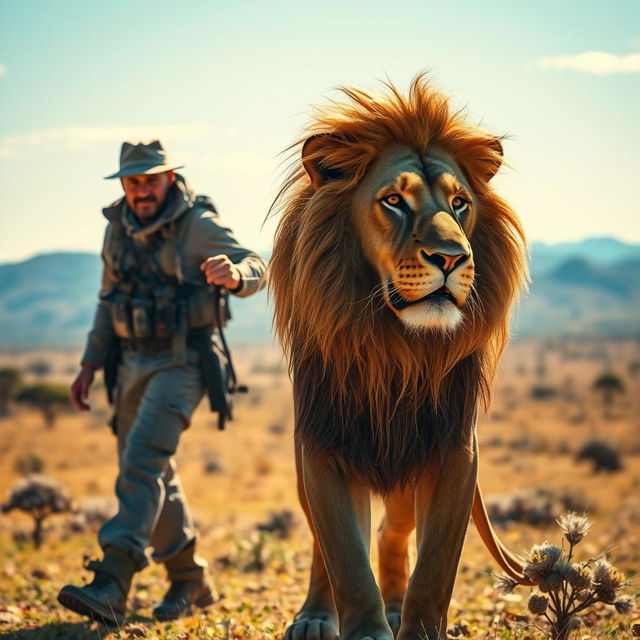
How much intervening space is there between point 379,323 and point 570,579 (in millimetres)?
1351

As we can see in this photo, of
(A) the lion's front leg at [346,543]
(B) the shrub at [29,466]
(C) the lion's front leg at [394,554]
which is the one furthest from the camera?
(B) the shrub at [29,466]

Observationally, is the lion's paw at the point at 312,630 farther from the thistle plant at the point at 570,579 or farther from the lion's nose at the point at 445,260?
the lion's nose at the point at 445,260

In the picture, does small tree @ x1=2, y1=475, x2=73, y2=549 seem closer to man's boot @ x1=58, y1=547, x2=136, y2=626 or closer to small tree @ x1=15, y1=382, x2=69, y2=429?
man's boot @ x1=58, y1=547, x2=136, y2=626

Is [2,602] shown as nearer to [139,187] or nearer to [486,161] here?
[139,187]

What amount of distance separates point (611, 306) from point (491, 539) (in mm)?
196970

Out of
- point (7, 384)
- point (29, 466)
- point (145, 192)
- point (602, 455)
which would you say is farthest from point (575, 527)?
point (7, 384)

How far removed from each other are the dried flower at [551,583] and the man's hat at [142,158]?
327cm

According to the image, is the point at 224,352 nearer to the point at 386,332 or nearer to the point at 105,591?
the point at 105,591

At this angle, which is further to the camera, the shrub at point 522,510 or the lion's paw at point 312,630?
the shrub at point 522,510

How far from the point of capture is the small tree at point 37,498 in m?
10.1

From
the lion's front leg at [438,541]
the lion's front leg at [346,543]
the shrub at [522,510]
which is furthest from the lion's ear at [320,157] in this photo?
the shrub at [522,510]

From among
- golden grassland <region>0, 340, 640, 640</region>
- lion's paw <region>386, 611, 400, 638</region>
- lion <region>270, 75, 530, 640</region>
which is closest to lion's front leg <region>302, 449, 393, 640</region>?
lion <region>270, 75, 530, 640</region>

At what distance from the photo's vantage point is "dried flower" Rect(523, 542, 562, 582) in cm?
414

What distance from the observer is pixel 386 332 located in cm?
399
